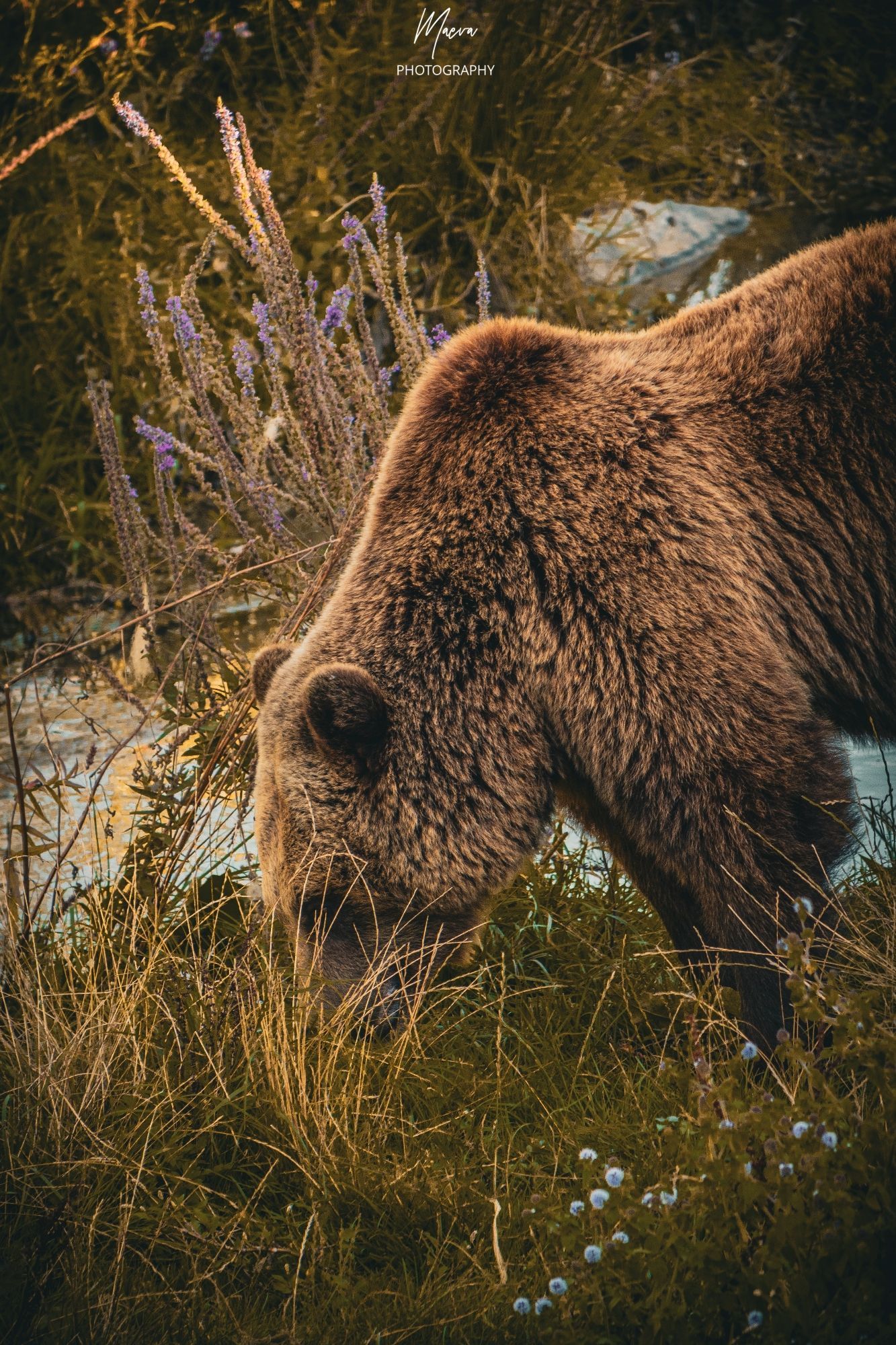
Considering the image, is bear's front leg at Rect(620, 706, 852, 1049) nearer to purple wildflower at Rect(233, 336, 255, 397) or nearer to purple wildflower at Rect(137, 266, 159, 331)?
purple wildflower at Rect(233, 336, 255, 397)

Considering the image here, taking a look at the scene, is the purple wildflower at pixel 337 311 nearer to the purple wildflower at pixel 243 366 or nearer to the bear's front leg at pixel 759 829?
the purple wildflower at pixel 243 366

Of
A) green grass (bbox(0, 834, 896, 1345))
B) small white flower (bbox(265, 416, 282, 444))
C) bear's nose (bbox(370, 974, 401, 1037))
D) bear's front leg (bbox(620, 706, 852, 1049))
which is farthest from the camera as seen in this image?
small white flower (bbox(265, 416, 282, 444))

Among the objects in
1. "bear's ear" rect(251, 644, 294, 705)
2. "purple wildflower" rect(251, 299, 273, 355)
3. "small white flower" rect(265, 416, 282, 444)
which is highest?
"purple wildflower" rect(251, 299, 273, 355)

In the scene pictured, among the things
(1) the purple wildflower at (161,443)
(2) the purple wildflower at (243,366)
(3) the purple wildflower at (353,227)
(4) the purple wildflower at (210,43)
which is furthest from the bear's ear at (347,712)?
(4) the purple wildflower at (210,43)

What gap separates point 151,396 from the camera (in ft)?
24.1

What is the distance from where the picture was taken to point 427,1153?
9.30 ft

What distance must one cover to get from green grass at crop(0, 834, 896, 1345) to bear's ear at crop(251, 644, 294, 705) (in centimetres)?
67

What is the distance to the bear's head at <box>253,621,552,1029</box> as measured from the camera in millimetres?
3025

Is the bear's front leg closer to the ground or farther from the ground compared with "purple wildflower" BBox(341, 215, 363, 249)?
closer to the ground

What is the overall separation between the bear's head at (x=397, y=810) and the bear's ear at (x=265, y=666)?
322 mm

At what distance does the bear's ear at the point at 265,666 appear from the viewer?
3443 mm

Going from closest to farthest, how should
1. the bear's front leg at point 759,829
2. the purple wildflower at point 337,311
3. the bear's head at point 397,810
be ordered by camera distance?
the bear's front leg at point 759,829 < the bear's head at point 397,810 < the purple wildflower at point 337,311

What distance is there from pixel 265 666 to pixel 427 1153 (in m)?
1.37

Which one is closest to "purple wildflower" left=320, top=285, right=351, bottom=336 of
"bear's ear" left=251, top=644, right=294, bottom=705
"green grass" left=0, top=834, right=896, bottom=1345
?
"bear's ear" left=251, top=644, right=294, bottom=705
